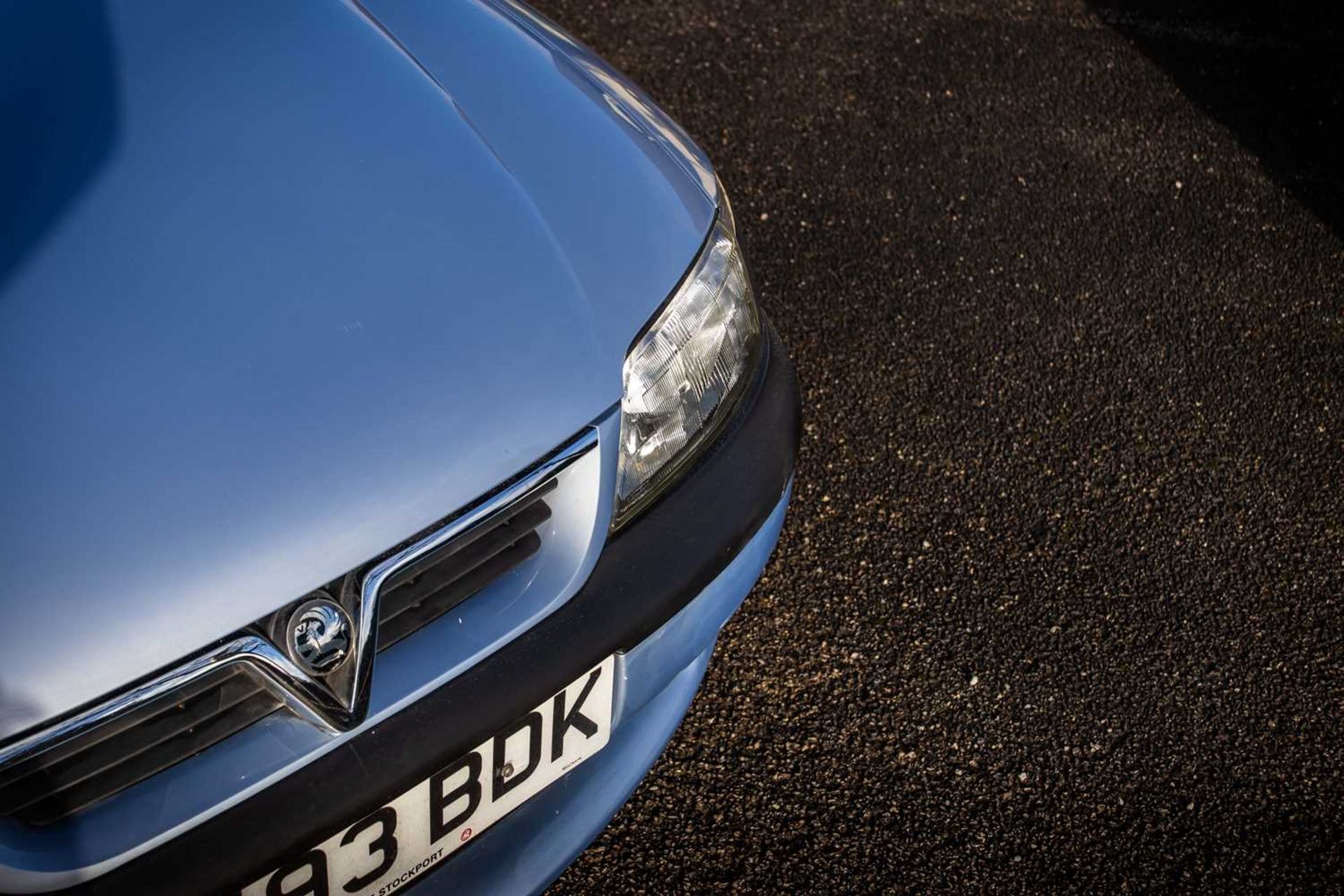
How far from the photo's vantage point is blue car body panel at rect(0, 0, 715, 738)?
1079mm

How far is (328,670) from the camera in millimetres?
1142

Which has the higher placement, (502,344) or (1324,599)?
(502,344)

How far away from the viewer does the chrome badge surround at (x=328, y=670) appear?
103 cm

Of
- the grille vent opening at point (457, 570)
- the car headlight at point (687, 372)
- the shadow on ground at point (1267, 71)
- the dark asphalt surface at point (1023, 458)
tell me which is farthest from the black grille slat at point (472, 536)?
the shadow on ground at point (1267, 71)

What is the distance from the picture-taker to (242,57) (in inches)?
59.9

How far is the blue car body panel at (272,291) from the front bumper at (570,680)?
175 millimetres

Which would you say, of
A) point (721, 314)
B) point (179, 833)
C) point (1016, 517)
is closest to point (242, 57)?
point (721, 314)

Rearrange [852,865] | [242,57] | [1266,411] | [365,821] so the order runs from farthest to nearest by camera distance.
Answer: [1266,411] < [852,865] < [242,57] < [365,821]

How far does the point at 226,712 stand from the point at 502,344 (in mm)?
485

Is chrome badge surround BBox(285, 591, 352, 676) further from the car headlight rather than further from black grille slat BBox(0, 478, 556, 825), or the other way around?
the car headlight

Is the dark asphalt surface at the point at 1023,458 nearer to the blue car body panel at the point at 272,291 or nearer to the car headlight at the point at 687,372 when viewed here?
the car headlight at the point at 687,372

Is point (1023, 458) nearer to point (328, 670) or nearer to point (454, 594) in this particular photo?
point (454, 594)

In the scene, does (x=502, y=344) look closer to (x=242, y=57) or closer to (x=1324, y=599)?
(x=242, y=57)

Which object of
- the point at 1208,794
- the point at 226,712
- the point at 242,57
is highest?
the point at 242,57
